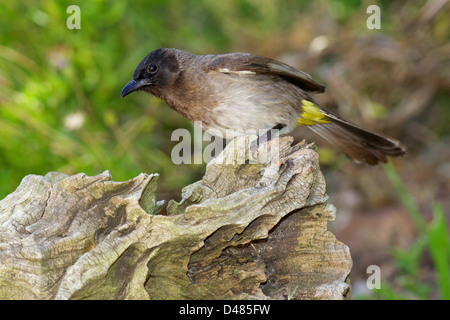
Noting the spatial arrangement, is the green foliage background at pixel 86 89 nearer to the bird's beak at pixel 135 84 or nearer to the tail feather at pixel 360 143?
the bird's beak at pixel 135 84

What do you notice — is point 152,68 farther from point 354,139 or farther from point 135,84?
point 354,139

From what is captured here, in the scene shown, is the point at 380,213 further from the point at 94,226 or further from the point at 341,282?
the point at 94,226

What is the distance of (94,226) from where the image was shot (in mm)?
2422

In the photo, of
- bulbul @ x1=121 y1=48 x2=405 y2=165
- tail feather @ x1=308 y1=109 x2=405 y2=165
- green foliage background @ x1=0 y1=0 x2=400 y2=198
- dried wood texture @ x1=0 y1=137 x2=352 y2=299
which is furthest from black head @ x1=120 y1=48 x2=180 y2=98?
dried wood texture @ x1=0 y1=137 x2=352 y2=299

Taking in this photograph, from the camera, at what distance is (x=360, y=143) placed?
394 cm

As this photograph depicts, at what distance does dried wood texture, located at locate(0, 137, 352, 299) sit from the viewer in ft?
7.56

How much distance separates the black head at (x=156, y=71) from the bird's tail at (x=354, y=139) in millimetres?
902

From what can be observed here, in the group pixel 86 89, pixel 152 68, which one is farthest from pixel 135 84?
pixel 86 89

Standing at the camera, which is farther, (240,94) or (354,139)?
(354,139)

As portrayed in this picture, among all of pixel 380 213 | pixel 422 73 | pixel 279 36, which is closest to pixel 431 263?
pixel 380 213

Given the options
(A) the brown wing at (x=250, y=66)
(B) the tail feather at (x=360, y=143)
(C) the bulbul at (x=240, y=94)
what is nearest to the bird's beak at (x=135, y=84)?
(C) the bulbul at (x=240, y=94)

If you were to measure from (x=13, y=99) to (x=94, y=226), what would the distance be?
2.88 m

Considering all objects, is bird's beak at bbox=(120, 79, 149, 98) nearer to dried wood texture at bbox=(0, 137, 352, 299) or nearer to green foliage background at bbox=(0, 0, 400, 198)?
green foliage background at bbox=(0, 0, 400, 198)

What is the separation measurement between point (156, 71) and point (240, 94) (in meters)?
0.58
